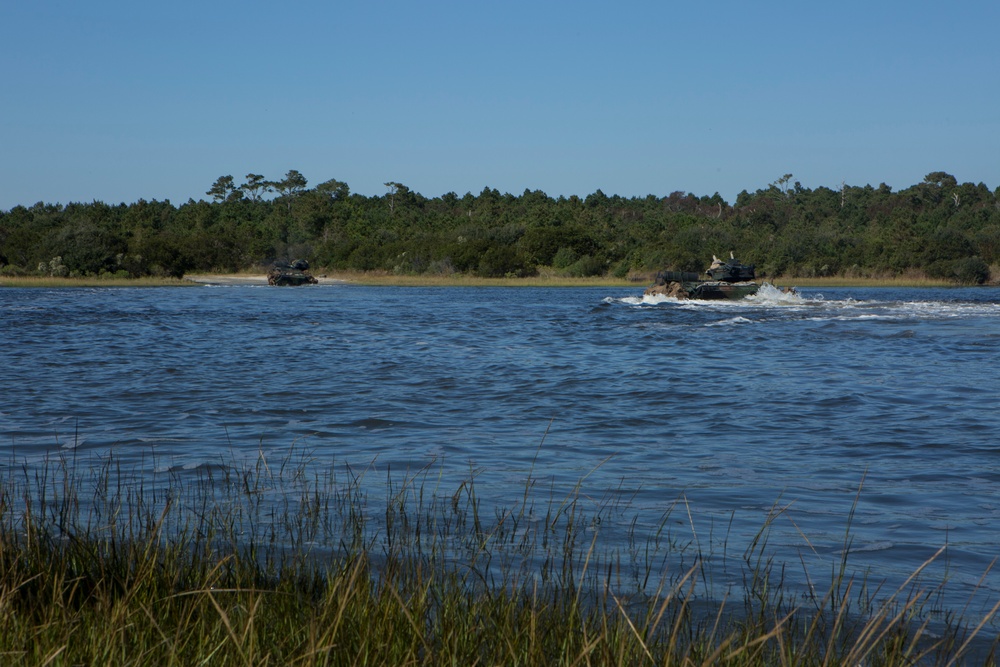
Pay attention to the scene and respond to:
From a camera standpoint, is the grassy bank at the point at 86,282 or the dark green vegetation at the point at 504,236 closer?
the grassy bank at the point at 86,282

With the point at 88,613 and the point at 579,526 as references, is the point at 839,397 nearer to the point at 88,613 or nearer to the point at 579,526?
the point at 579,526

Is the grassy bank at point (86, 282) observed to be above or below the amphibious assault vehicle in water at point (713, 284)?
below

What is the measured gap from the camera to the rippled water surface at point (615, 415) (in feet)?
24.2

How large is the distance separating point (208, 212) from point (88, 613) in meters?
107

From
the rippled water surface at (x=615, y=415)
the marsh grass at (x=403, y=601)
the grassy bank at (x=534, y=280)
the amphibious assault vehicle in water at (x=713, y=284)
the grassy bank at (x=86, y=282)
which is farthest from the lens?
the grassy bank at (x=534, y=280)

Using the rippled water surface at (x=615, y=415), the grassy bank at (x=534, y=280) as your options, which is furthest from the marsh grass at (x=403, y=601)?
the grassy bank at (x=534, y=280)

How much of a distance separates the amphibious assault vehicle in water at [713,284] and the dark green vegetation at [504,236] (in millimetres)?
28441

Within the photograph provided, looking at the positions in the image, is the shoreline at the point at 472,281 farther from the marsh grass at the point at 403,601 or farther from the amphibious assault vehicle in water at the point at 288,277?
the marsh grass at the point at 403,601

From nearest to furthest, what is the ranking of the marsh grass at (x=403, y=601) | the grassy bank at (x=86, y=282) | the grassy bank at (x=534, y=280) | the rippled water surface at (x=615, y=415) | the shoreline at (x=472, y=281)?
the marsh grass at (x=403, y=601) → the rippled water surface at (x=615, y=415) → the grassy bank at (x=86, y=282) → the shoreline at (x=472, y=281) → the grassy bank at (x=534, y=280)

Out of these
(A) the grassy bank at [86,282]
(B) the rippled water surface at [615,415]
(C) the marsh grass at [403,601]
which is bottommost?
(A) the grassy bank at [86,282]

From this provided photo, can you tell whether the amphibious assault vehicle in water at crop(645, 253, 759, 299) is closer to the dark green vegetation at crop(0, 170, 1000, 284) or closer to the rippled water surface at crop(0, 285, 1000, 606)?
Answer: the rippled water surface at crop(0, 285, 1000, 606)

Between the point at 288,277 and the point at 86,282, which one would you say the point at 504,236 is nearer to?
the point at 288,277

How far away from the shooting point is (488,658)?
12.4 ft

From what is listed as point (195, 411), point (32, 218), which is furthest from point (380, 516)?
point (32, 218)
